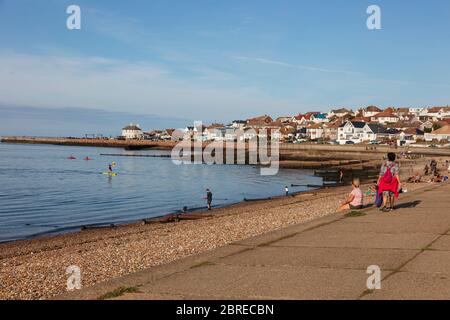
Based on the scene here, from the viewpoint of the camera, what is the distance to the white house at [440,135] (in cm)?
12062

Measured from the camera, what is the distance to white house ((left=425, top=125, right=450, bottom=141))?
396ft

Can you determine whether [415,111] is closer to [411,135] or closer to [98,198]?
[411,135]

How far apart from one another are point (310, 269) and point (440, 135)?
126126 millimetres

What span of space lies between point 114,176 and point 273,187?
19427 mm

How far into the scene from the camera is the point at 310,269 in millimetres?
6645

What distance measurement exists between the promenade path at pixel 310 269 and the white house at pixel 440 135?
393ft

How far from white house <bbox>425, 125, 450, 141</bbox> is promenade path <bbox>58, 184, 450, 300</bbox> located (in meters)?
120

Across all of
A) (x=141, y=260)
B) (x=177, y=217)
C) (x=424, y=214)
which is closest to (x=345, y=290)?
(x=141, y=260)

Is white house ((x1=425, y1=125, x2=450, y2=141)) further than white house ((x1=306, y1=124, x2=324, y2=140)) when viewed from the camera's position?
No

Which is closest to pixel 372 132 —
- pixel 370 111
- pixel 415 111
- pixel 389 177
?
pixel 370 111

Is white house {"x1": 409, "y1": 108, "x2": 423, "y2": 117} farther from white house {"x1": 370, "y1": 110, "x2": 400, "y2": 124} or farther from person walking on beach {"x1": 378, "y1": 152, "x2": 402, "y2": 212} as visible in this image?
person walking on beach {"x1": 378, "y1": 152, "x2": 402, "y2": 212}

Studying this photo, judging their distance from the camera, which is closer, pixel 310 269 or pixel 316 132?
pixel 310 269

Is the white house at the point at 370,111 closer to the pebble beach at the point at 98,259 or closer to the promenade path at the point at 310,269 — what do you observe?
the pebble beach at the point at 98,259

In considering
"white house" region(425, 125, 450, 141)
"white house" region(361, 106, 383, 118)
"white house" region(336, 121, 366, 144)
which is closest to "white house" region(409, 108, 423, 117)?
"white house" region(361, 106, 383, 118)
